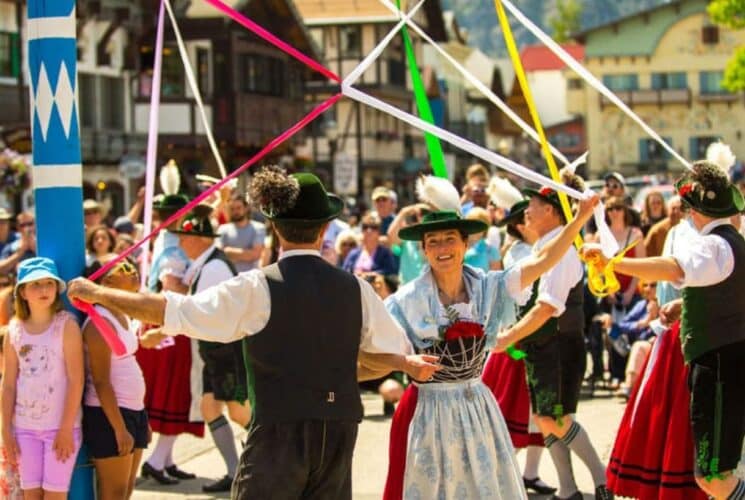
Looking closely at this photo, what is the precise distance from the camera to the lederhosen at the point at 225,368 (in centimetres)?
855

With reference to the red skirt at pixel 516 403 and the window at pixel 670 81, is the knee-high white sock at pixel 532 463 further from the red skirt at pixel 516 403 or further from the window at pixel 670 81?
the window at pixel 670 81

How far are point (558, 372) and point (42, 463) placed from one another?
3.05m

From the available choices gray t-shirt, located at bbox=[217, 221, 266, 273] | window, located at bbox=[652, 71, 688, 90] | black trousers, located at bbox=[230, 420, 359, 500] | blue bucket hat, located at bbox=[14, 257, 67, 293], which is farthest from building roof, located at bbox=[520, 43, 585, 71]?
black trousers, located at bbox=[230, 420, 359, 500]

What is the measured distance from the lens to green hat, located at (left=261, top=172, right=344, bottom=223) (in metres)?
5.08

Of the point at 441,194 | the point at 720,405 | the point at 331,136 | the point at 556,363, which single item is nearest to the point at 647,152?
the point at 331,136

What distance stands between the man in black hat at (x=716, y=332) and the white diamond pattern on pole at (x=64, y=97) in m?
2.78

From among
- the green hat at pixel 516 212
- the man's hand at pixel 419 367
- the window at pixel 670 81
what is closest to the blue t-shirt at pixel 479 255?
the green hat at pixel 516 212

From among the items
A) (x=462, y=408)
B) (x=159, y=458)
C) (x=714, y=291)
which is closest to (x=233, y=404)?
(x=159, y=458)

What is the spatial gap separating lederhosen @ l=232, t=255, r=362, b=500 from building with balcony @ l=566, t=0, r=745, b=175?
6303 cm

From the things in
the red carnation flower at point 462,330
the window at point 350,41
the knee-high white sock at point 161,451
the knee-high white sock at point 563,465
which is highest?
the window at point 350,41

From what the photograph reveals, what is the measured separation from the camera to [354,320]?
507cm

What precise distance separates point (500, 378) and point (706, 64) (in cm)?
6303

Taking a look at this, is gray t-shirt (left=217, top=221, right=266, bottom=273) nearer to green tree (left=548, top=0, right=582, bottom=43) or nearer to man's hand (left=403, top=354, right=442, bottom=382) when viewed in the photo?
man's hand (left=403, top=354, right=442, bottom=382)

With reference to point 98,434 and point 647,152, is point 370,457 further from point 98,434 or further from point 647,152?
point 647,152
